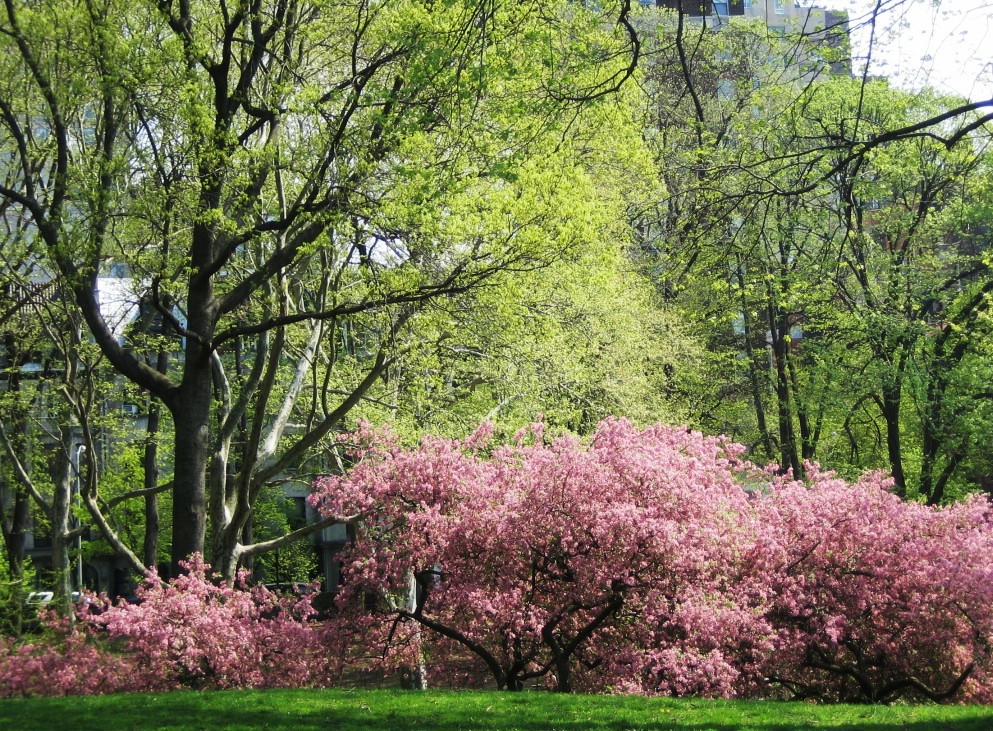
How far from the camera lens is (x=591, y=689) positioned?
15.3 m

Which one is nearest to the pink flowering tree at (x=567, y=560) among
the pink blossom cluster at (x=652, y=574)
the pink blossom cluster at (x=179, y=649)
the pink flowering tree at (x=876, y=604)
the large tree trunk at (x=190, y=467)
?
the pink blossom cluster at (x=652, y=574)

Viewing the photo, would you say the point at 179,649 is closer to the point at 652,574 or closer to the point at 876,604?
the point at 652,574

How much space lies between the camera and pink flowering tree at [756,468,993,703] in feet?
50.7

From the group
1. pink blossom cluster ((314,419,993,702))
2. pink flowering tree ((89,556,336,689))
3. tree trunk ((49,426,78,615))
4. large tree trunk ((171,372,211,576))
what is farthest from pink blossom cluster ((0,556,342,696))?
tree trunk ((49,426,78,615))

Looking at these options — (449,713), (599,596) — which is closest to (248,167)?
(599,596)

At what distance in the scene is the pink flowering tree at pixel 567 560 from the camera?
1475 cm

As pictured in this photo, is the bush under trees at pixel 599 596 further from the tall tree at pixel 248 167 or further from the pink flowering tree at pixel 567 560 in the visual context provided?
the tall tree at pixel 248 167

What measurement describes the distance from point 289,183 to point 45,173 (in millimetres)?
9857

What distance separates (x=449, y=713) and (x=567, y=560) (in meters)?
4.65

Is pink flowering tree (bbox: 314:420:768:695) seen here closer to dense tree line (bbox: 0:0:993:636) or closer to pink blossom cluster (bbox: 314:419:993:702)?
pink blossom cluster (bbox: 314:419:993:702)

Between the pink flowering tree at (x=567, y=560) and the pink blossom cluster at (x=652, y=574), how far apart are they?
3cm

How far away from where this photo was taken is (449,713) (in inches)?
427

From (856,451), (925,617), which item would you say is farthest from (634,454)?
(856,451)

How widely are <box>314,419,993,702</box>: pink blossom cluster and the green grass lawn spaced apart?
269cm
